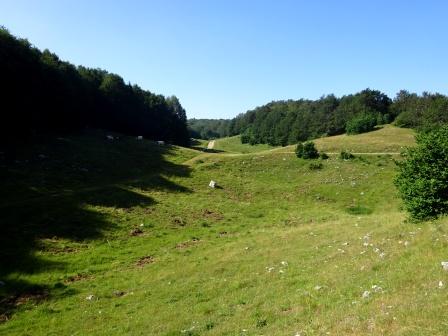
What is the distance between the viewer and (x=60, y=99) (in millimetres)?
72625

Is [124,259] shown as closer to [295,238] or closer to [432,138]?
[295,238]

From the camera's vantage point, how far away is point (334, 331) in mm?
10648

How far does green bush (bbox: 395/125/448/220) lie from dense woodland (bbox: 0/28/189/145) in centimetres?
5381

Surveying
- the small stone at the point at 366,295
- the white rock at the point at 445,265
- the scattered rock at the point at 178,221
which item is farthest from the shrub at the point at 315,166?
the small stone at the point at 366,295

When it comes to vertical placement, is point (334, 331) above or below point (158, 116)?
below

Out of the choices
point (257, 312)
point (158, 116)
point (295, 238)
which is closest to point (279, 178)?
point (295, 238)

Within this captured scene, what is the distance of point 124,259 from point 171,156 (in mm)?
48468

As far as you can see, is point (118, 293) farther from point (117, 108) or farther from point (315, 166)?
point (117, 108)

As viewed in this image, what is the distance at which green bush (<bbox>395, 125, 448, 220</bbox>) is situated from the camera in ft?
79.6

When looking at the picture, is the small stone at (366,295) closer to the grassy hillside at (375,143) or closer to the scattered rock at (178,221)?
the scattered rock at (178,221)

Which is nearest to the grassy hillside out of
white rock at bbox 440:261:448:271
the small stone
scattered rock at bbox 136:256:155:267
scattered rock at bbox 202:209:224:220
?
scattered rock at bbox 202:209:224:220

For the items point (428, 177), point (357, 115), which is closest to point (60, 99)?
point (428, 177)

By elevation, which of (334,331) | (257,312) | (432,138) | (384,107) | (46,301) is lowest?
(46,301)

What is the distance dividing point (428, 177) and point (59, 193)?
3561 centimetres
